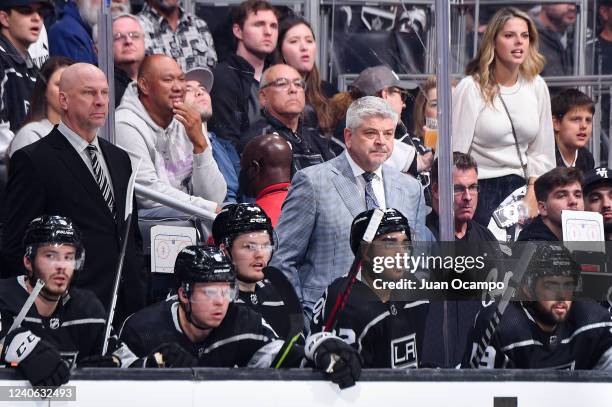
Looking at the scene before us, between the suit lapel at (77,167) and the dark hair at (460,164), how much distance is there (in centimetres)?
113

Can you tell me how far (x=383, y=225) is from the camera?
5.02 metres

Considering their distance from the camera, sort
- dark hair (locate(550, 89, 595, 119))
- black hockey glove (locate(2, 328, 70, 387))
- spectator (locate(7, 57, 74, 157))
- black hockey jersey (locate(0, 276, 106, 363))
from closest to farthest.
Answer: black hockey glove (locate(2, 328, 70, 387)), black hockey jersey (locate(0, 276, 106, 363)), spectator (locate(7, 57, 74, 157)), dark hair (locate(550, 89, 595, 119))

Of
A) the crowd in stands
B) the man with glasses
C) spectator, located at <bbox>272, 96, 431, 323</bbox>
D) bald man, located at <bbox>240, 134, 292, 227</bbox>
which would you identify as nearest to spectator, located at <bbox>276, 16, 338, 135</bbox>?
the crowd in stands

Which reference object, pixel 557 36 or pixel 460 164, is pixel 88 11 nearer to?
pixel 460 164

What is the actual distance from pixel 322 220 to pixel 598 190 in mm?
1089

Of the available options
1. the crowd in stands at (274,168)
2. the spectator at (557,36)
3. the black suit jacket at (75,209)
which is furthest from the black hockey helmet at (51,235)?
the spectator at (557,36)

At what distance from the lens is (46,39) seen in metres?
5.94

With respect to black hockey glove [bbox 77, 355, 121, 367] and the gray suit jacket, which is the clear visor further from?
the gray suit jacket

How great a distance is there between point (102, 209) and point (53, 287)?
0.43 m

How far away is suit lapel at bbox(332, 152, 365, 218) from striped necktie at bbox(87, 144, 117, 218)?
79cm

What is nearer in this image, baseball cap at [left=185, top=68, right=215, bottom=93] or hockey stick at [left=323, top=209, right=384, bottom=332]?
hockey stick at [left=323, top=209, right=384, bottom=332]

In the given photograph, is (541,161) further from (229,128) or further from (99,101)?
(99,101)

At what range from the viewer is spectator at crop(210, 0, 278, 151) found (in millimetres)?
5805

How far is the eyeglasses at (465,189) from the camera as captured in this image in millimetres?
5328
